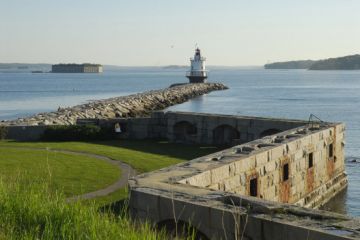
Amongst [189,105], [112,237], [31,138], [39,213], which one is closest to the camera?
[112,237]

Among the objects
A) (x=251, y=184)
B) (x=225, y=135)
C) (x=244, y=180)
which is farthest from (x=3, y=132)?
(x=244, y=180)

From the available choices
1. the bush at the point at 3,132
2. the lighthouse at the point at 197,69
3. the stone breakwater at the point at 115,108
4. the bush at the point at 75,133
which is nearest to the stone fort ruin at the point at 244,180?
the bush at the point at 3,132

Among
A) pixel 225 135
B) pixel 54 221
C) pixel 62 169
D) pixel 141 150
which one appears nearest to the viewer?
pixel 54 221

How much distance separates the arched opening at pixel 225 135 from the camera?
100 feet

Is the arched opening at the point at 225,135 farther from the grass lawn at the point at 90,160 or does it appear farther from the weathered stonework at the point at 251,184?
the grass lawn at the point at 90,160

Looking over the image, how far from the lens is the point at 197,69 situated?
123500 mm

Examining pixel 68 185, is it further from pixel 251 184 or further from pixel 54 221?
pixel 54 221

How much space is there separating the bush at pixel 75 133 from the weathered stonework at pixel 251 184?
3082 millimetres

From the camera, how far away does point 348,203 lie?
84.9ft

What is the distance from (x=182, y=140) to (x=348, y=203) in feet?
33.8

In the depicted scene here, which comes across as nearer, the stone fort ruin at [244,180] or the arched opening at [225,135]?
the stone fort ruin at [244,180]

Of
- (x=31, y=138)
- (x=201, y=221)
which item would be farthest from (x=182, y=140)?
(x=201, y=221)

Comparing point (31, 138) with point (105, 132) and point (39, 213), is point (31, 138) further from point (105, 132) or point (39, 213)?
point (39, 213)

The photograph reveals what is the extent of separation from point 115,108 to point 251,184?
42969 millimetres
